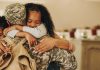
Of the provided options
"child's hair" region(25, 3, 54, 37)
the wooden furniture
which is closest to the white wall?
"child's hair" region(25, 3, 54, 37)

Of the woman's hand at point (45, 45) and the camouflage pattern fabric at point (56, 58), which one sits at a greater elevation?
the woman's hand at point (45, 45)

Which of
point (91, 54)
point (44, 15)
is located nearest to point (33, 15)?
point (44, 15)

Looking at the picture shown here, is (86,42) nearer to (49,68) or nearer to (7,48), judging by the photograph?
(49,68)

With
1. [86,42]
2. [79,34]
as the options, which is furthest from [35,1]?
[86,42]

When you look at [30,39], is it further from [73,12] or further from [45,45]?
[73,12]

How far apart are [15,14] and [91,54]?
37.6 inches

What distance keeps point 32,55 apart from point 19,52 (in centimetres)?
9

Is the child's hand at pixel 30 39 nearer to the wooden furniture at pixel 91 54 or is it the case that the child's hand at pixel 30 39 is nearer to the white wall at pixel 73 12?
the white wall at pixel 73 12

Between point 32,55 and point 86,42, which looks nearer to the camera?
point 32,55

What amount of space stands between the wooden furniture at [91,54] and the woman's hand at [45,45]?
46cm

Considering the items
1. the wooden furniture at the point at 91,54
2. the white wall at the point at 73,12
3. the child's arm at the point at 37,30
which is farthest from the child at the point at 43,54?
the wooden furniture at the point at 91,54

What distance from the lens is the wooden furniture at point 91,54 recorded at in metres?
2.19

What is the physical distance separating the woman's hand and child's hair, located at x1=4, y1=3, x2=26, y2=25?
19 cm

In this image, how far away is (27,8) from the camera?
5.66ft
